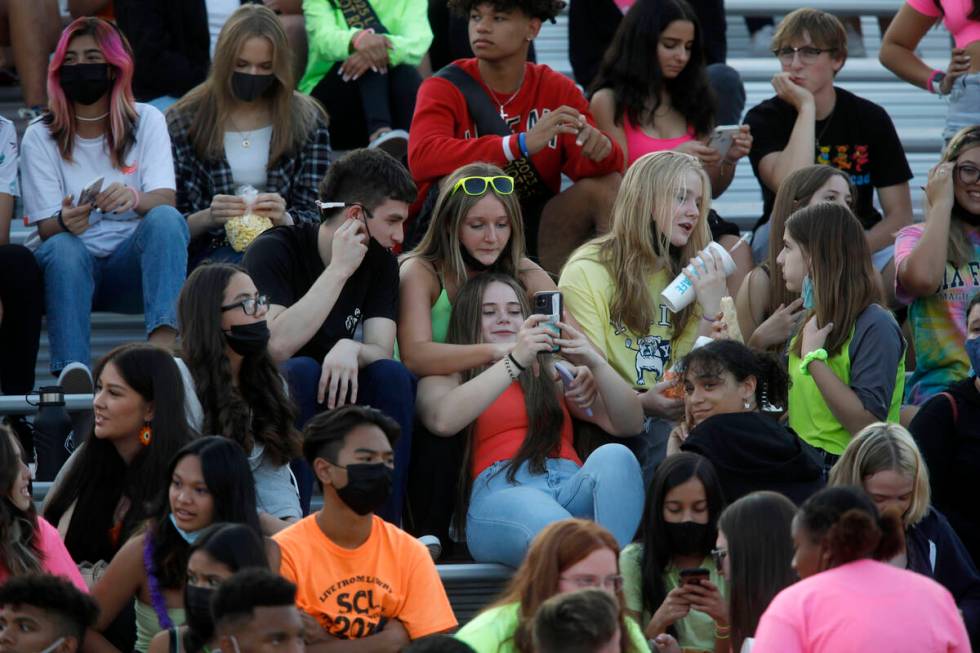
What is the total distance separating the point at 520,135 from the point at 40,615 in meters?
3.27

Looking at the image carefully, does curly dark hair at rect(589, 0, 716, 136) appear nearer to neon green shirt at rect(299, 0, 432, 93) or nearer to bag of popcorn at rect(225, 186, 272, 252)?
neon green shirt at rect(299, 0, 432, 93)

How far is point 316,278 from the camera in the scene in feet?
19.0

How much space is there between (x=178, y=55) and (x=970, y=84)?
133 inches

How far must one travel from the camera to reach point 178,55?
24.6 ft

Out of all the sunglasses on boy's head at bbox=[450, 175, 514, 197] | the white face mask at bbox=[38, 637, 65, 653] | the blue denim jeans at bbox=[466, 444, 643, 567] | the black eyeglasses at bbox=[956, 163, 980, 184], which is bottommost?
the blue denim jeans at bbox=[466, 444, 643, 567]

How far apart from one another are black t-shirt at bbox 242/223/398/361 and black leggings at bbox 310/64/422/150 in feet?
5.74

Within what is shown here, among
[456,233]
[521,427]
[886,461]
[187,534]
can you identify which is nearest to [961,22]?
[456,233]

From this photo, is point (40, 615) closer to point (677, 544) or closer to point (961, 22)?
point (677, 544)

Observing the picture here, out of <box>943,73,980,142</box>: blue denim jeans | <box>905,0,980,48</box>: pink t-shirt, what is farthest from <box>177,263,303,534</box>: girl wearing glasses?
<box>905,0,980,48</box>: pink t-shirt

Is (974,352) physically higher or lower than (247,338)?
lower

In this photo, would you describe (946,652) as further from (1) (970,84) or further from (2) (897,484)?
(1) (970,84)

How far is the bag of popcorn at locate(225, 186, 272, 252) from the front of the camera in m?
6.40

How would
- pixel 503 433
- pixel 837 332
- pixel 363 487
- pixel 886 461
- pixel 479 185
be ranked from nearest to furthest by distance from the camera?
1. pixel 363 487
2. pixel 886 461
3. pixel 503 433
4. pixel 837 332
5. pixel 479 185

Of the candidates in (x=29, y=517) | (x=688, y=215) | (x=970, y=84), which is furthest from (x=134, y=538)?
(x=970, y=84)
